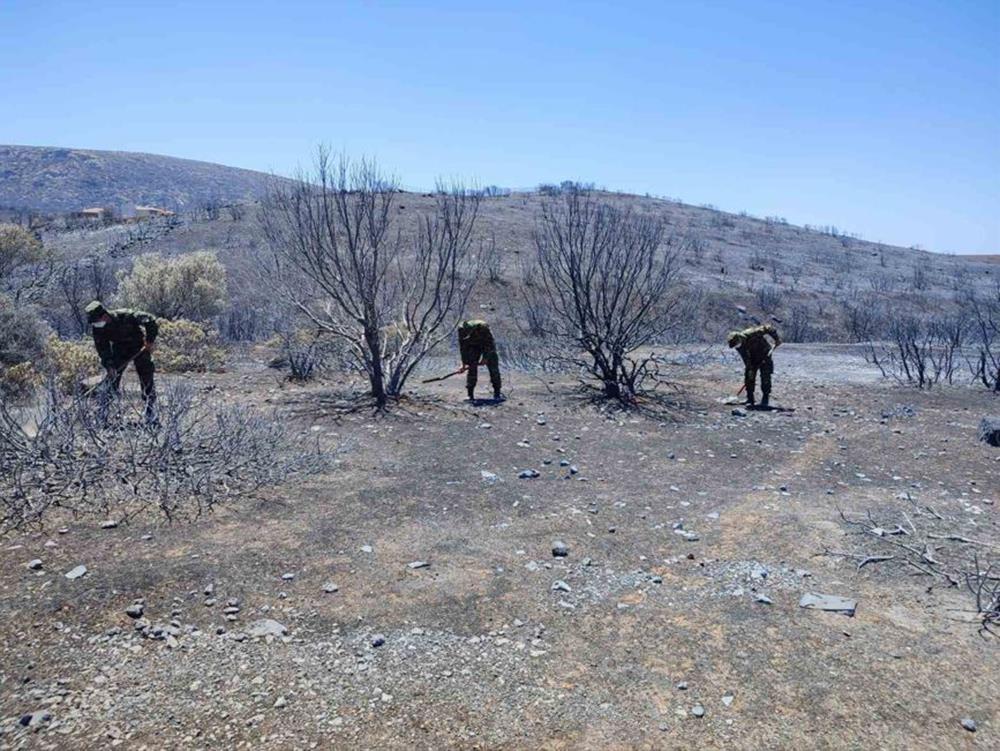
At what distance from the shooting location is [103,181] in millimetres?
60719

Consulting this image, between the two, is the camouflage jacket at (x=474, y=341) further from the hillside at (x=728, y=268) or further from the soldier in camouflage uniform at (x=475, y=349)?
the hillside at (x=728, y=268)

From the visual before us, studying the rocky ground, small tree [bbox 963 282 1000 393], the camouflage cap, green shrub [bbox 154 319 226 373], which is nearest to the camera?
the rocky ground

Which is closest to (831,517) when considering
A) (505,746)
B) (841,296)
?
(505,746)

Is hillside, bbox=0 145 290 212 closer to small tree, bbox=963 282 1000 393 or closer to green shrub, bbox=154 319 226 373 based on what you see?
green shrub, bbox=154 319 226 373

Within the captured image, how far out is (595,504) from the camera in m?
6.80

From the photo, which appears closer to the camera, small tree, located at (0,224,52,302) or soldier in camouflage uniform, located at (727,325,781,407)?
soldier in camouflage uniform, located at (727,325,781,407)

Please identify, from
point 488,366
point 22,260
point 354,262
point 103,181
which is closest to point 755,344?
point 488,366

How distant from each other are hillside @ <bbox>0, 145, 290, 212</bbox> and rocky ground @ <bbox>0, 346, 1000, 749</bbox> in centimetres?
5399

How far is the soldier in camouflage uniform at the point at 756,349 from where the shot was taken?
418 inches

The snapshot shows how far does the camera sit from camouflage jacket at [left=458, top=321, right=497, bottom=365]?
431 inches

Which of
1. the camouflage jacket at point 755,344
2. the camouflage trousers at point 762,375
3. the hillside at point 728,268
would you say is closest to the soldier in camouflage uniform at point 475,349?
the camouflage jacket at point 755,344

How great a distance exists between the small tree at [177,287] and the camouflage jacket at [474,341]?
10902 millimetres

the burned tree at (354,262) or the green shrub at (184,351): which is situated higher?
the burned tree at (354,262)

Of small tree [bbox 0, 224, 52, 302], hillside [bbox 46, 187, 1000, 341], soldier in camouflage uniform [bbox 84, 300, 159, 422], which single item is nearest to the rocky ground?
soldier in camouflage uniform [bbox 84, 300, 159, 422]
